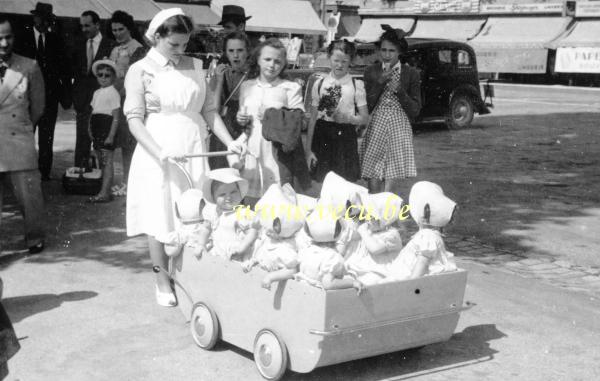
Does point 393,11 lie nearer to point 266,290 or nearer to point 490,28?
point 490,28

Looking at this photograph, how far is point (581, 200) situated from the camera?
9961 millimetres

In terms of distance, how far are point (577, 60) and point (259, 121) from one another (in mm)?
29802

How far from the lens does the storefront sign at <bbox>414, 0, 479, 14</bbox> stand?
3977cm

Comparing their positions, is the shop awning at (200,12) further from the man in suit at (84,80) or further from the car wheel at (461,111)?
the man in suit at (84,80)

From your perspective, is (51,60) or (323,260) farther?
(51,60)

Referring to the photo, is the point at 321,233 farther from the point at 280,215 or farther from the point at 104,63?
the point at 104,63

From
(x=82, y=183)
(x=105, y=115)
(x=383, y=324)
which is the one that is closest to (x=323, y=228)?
(x=383, y=324)

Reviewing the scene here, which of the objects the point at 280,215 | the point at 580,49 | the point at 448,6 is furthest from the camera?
the point at 448,6

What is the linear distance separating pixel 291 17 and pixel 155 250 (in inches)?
1153

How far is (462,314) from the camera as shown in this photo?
5625 mm

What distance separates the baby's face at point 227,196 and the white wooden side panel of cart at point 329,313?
394 millimetres

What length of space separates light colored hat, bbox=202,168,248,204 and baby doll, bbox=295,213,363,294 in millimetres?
846

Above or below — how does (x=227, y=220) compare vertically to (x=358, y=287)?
above

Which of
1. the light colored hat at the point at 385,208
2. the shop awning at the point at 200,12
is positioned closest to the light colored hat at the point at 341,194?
the light colored hat at the point at 385,208
